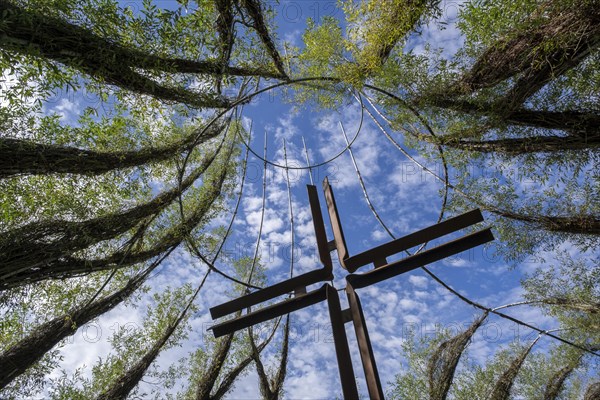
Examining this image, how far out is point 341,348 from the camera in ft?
7.90

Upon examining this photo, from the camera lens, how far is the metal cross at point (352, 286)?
2.36 metres

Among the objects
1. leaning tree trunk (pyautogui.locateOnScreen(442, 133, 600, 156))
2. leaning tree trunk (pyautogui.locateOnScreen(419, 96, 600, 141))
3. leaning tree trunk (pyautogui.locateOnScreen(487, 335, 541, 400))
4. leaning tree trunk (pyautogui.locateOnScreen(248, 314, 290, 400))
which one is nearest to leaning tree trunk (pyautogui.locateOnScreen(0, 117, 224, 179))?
leaning tree trunk (pyautogui.locateOnScreen(419, 96, 600, 141))

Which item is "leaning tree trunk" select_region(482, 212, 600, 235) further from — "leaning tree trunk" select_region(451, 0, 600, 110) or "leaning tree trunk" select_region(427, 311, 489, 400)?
"leaning tree trunk" select_region(427, 311, 489, 400)

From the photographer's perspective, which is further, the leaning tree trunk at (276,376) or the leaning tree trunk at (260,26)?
the leaning tree trunk at (276,376)

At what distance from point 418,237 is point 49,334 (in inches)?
179

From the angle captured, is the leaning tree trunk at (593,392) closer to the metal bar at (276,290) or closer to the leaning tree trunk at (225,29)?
the metal bar at (276,290)

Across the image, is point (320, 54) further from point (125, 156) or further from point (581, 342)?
point (581, 342)

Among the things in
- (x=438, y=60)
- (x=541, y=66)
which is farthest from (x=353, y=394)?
(x=438, y=60)

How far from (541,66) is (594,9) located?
625 mm

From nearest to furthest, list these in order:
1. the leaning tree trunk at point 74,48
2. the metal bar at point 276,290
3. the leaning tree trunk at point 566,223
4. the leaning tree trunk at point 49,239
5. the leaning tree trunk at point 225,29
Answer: the metal bar at point 276,290
the leaning tree trunk at point 74,48
the leaning tree trunk at point 49,239
the leaning tree trunk at point 225,29
the leaning tree trunk at point 566,223

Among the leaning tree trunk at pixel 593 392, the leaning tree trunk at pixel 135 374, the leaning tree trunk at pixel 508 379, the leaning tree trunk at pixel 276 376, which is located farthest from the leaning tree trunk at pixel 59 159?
the leaning tree trunk at pixel 593 392

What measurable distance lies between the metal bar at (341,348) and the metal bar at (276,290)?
0.18 metres

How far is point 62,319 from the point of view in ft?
16.2

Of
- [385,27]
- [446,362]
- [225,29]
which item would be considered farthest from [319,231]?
[446,362]
